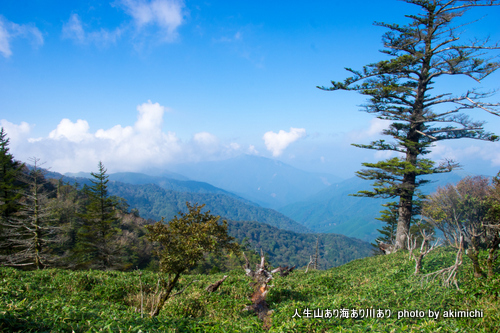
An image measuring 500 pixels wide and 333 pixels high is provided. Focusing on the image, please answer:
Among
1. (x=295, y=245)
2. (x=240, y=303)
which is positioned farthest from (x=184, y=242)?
(x=295, y=245)

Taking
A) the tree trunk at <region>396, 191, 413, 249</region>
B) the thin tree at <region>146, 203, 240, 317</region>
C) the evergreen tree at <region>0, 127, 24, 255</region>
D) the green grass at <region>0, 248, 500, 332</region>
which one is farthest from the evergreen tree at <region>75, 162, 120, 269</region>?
the tree trunk at <region>396, 191, 413, 249</region>

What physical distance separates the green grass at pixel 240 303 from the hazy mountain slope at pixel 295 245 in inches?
5058

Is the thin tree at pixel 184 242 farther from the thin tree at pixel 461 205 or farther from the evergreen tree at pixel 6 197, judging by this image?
the evergreen tree at pixel 6 197

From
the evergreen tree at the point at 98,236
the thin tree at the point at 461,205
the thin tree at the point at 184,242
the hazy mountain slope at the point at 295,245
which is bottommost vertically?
the hazy mountain slope at the point at 295,245

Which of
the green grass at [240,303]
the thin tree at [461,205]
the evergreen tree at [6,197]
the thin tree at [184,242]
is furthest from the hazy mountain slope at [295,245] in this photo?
the thin tree at [184,242]

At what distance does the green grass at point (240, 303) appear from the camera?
3877mm

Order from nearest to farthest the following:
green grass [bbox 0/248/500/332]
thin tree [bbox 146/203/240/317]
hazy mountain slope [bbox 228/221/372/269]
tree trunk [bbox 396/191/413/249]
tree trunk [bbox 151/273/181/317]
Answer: green grass [bbox 0/248/500/332]
tree trunk [bbox 151/273/181/317]
thin tree [bbox 146/203/240/317]
tree trunk [bbox 396/191/413/249]
hazy mountain slope [bbox 228/221/372/269]

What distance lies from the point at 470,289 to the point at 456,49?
11887 mm

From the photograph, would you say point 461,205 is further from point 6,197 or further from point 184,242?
point 6,197

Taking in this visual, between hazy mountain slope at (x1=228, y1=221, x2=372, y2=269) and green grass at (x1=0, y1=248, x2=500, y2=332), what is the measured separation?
128463mm

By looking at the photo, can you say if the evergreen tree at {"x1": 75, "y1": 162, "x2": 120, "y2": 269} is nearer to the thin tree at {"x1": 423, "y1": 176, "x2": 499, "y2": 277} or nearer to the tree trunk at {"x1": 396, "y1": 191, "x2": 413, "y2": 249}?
the tree trunk at {"x1": 396, "y1": 191, "x2": 413, "y2": 249}

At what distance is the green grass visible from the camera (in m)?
3.88

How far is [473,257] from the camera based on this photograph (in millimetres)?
5852

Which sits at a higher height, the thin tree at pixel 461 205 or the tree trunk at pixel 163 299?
the thin tree at pixel 461 205
